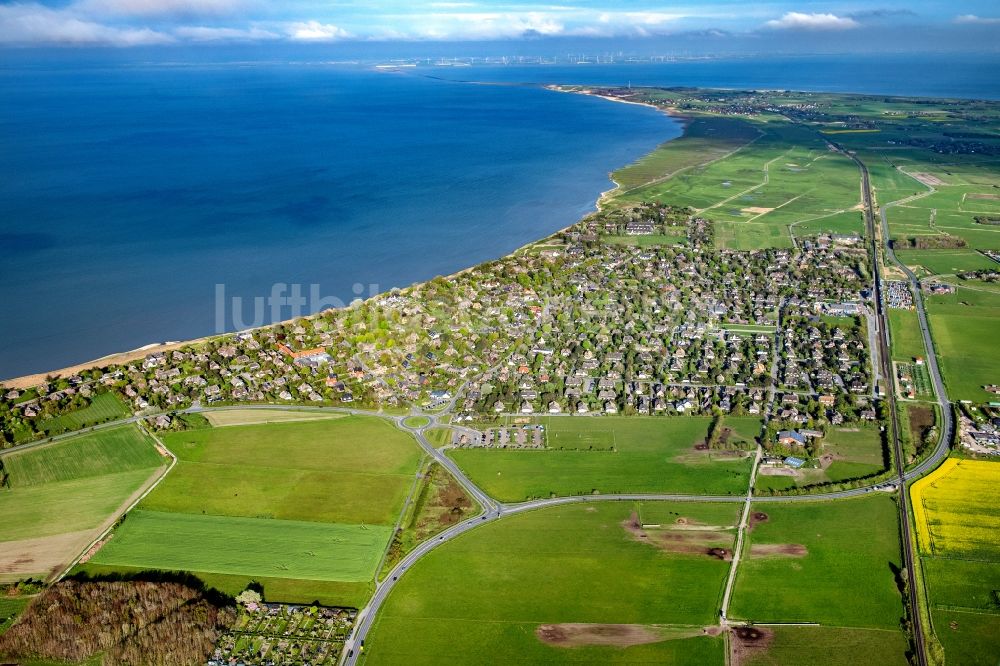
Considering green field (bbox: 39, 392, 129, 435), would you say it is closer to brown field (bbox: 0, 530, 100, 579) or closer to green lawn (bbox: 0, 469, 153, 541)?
green lawn (bbox: 0, 469, 153, 541)

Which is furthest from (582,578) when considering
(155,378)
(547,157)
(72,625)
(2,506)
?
(547,157)

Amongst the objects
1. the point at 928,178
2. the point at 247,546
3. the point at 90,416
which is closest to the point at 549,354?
the point at 247,546

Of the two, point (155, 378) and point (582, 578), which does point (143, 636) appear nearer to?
point (582, 578)

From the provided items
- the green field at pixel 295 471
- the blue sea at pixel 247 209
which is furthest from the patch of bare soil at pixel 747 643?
the blue sea at pixel 247 209

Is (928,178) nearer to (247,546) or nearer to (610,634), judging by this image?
(610,634)

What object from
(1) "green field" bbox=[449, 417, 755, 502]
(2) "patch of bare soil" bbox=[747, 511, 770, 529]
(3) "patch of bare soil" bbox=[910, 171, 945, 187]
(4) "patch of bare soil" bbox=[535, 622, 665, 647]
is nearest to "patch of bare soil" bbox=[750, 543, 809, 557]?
(2) "patch of bare soil" bbox=[747, 511, 770, 529]

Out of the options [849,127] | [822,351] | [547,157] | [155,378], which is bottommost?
[155,378]
